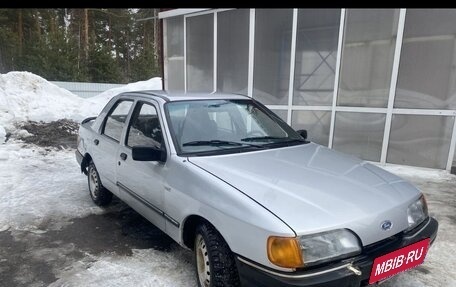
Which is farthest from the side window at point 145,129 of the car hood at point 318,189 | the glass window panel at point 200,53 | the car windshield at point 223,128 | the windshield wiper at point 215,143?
the glass window panel at point 200,53

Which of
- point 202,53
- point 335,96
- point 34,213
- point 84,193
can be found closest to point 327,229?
point 34,213

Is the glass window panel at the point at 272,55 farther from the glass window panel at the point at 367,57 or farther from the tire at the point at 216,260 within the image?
the tire at the point at 216,260

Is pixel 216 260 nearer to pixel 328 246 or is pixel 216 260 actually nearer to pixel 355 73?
pixel 328 246

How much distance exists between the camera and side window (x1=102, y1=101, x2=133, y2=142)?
371 cm

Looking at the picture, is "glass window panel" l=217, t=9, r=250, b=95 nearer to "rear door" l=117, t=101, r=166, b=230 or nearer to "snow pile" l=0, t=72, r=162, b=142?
"rear door" l=117, t=101, r=166, b=230

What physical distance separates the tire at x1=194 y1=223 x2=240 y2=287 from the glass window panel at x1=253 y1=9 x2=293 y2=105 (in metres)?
5.31

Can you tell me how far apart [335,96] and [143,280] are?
5.14 metres

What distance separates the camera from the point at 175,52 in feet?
30.5

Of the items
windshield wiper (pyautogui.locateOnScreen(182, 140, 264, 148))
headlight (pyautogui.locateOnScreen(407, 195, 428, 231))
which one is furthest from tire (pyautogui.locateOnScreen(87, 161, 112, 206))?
headlight (pyautogui.locateOnScreen(407, 195, 428, 231))

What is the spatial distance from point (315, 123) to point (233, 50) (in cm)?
258

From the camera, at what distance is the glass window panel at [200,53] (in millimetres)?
8359

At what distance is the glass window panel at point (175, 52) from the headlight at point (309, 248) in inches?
307

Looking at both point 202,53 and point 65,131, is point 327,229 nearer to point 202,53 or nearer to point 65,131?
point 202,53

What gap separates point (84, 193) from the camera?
4.85 metres
